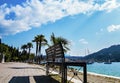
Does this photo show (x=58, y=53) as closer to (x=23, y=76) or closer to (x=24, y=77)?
(x=24, y=77)

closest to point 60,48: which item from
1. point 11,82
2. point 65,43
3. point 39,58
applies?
point 11,82

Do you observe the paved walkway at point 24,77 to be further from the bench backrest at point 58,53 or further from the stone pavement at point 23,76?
the bench backrest at point 58,53

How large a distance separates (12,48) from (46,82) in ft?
454

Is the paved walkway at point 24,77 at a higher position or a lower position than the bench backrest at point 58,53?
lower

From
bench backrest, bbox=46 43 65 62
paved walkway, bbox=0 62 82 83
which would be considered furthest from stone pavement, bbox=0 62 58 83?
bench backrest, bbox=46 43 65 62

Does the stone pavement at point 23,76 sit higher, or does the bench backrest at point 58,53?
the bench backrest at point 58,53

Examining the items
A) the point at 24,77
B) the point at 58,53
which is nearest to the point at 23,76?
the point at 24,77

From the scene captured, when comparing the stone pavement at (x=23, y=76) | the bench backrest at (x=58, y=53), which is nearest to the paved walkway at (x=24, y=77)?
the stone pavement at (x=23, y=76)

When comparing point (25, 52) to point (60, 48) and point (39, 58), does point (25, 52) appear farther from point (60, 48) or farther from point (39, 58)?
point (60, 48)

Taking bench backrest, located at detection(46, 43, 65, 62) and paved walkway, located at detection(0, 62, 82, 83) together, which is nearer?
Result: bench backrest, located at detection(46, 43, 65, 62)

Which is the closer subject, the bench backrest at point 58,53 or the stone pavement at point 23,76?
the bench backrest at point 58,53

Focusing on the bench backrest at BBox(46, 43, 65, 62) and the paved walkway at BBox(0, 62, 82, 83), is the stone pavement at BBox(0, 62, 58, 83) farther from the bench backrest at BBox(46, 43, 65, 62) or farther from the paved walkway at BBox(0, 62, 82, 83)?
the bench backrest at BBox(46, 43, 65, 62)

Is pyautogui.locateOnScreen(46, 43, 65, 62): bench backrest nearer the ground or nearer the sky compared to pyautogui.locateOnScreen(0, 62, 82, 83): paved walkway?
nearer the sky

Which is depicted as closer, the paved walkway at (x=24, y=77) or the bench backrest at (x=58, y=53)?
the bench backrest at (x=58, y=53)
